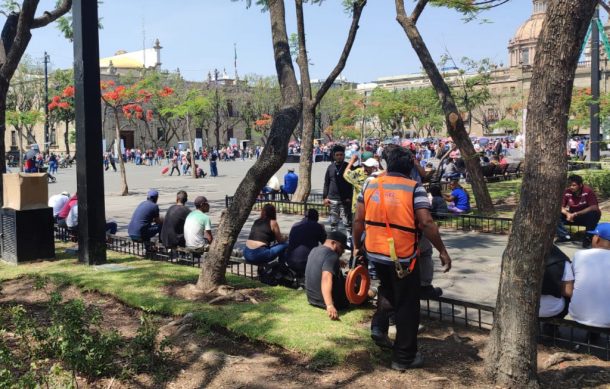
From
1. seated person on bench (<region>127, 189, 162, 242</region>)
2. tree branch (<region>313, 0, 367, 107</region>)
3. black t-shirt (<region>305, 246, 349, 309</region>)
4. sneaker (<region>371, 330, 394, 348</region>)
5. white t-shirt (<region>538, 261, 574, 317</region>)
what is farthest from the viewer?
tree branch (<region>313, 0, 367, 107</region>)

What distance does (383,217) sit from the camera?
4410 mm

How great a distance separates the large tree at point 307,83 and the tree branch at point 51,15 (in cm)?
571

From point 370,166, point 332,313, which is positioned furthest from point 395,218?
point 370,166

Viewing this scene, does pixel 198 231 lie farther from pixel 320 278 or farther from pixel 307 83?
pixel 307 83

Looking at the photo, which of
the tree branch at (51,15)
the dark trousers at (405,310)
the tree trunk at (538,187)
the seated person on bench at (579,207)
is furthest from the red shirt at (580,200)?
the tree branch at (51,15)

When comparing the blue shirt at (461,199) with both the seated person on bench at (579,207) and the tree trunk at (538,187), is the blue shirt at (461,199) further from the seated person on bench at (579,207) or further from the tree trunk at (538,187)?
the tree trunk at (538,187)

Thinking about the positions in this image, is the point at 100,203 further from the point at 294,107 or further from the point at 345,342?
the point at 345,342

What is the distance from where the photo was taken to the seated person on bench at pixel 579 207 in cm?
1004

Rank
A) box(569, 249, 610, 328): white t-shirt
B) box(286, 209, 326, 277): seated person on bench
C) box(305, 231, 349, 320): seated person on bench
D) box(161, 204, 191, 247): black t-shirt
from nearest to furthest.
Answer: box(569, 249, 610, 328): white t-shirt
box(305, 231, 349, 320): seated person on bench
box(286, 209, 326, 277): seated person on bench
box(161, 204, 191, 247): black t-shirt

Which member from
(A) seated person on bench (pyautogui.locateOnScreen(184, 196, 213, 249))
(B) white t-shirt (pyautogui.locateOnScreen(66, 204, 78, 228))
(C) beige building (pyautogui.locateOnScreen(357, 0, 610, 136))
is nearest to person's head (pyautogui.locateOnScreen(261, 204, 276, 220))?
(A) seated person on bench (pyautogui.locateOnScreen(184, 196, 213, 249))

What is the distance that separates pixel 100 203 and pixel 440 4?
9.40m

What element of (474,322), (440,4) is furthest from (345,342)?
(440,4)

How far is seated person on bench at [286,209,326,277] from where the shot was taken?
6.82 meters

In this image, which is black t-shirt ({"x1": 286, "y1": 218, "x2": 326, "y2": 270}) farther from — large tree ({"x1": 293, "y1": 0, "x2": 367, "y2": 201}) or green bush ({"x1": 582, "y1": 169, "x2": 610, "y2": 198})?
green bush ({"x1": 582, "y1": 169, "x2": 610, "y2": 198})
